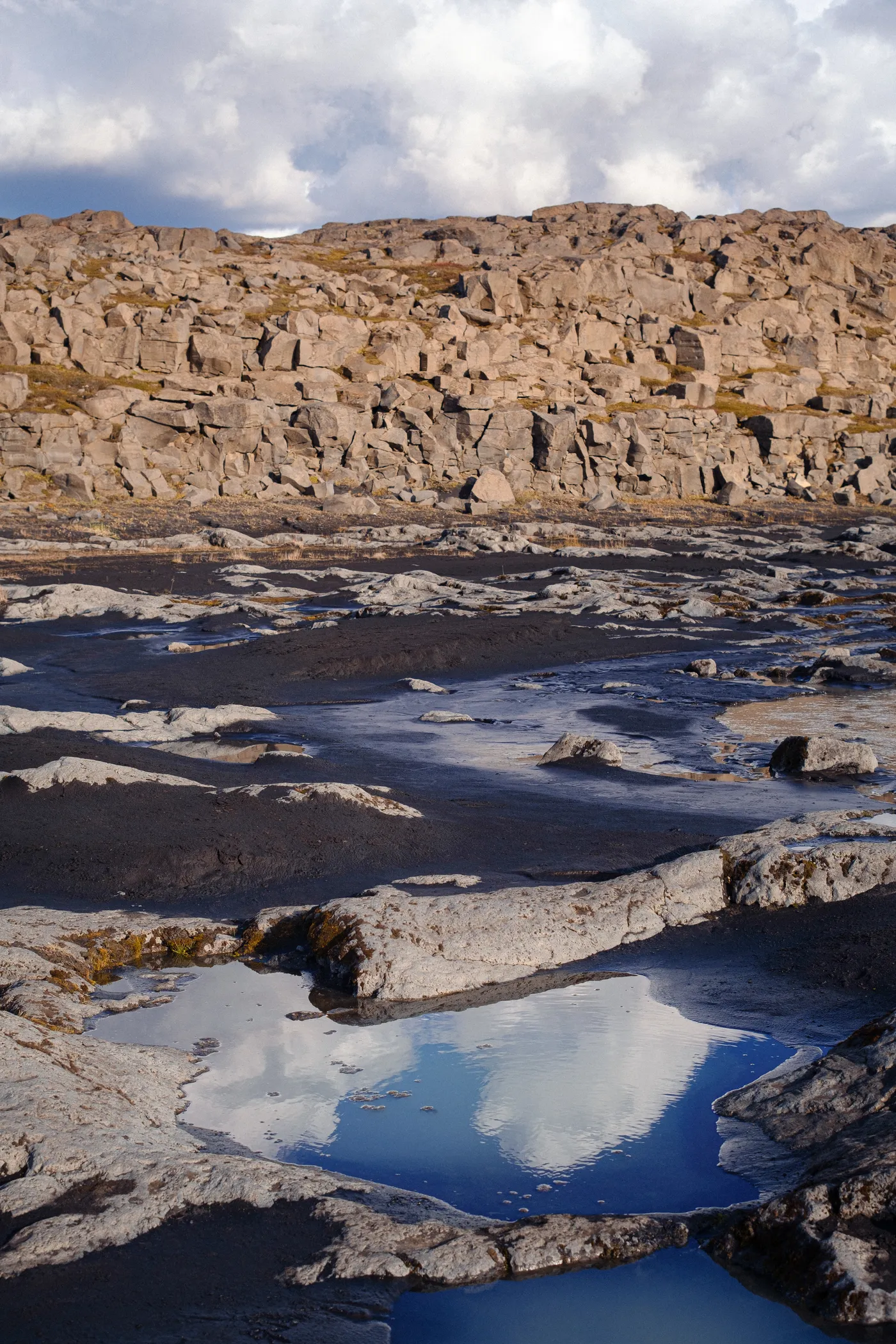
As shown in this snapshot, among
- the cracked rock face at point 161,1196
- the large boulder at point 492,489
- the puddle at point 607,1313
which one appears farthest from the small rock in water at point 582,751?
the large boulder at point 492,489

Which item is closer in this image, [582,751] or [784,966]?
[784,966]

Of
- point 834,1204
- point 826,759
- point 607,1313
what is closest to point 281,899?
point 607,1313

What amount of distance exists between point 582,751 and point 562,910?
8.05 metres

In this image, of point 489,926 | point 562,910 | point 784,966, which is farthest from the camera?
point 562,910

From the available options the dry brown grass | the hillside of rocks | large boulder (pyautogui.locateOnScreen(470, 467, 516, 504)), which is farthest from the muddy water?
the dry brown grass

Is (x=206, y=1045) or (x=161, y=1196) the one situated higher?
(x=161, y=1196)

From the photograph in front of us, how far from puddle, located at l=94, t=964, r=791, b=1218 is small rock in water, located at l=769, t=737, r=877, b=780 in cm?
891

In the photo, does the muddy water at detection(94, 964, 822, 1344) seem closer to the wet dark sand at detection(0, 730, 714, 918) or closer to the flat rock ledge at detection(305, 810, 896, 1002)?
the flat rock ledge at detection(305, 810, 896, 1002)

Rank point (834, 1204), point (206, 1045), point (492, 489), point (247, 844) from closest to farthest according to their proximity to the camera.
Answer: point (834, 1204), point (206, 1045), point (247, 844), point (492, 489)

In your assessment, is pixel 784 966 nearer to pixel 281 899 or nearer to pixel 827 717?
pixel 281 899

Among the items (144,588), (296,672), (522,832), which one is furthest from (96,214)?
(522,832)

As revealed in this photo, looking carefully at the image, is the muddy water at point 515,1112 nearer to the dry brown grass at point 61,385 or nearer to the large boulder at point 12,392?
the large boulder at point 12,392

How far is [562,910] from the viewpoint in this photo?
9.72 m

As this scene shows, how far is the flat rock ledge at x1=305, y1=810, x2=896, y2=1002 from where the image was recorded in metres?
8.79
